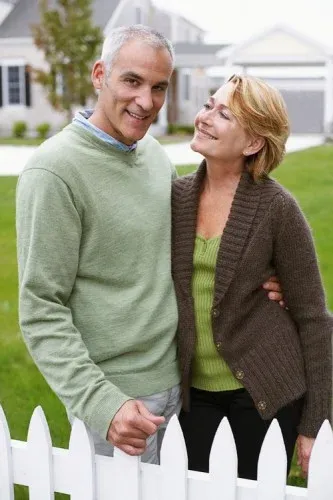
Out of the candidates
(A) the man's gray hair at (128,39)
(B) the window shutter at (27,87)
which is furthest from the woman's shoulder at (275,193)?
(B) the window shutter at (27,87)

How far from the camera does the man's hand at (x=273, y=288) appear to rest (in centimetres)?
267

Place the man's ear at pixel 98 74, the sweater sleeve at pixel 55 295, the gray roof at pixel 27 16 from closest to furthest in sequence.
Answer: the sweater sleeve at pixel 55 295, the man's ear at pixel 98 74, the gray roof at pixel 27 16

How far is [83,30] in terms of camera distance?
26016 mm

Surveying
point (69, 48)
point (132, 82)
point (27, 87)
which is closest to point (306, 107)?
point (27, 87)

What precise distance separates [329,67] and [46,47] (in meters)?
11.2

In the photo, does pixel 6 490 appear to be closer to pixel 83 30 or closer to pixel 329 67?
pixel 83 30

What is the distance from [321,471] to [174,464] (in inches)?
16.4

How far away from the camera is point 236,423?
9.18ft

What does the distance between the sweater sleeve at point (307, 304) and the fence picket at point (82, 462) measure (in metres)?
0.79

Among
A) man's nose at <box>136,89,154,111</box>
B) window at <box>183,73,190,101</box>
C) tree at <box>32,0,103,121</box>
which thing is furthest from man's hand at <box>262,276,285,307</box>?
window at <box>183,73,190,101</box>

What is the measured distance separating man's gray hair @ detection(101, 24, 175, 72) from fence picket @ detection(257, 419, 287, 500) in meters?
1.20

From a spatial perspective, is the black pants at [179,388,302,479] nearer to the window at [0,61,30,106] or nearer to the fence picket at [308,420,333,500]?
the fence picket at [308,420,333,500]

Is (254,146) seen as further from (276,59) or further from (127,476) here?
(276,59)

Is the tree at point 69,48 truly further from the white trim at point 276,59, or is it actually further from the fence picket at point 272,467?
the fence picket at point 272,467
